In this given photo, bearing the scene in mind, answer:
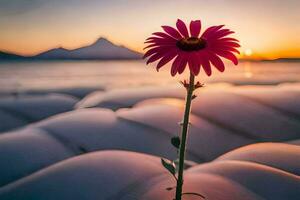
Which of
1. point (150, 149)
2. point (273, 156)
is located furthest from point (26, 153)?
point (273, 156)

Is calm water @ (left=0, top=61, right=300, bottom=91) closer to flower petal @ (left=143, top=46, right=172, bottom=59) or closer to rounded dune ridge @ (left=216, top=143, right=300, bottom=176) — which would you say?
rounded dune ridge @ (left=216, top=143, right=300, bottom=176)

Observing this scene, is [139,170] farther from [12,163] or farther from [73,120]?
[73,120]

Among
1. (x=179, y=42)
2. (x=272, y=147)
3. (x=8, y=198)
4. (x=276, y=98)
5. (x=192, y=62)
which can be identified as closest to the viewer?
(x=192, y=62)

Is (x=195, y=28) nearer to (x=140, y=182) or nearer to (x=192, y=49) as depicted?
(x=192, y=49)

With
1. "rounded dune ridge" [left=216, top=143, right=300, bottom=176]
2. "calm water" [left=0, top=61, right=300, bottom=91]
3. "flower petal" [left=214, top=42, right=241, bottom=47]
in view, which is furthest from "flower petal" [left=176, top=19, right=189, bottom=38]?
"calm water" [left=0, top=61, right=300, bottom=91]

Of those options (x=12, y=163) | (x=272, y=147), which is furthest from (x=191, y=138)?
(x=12, y=163)
